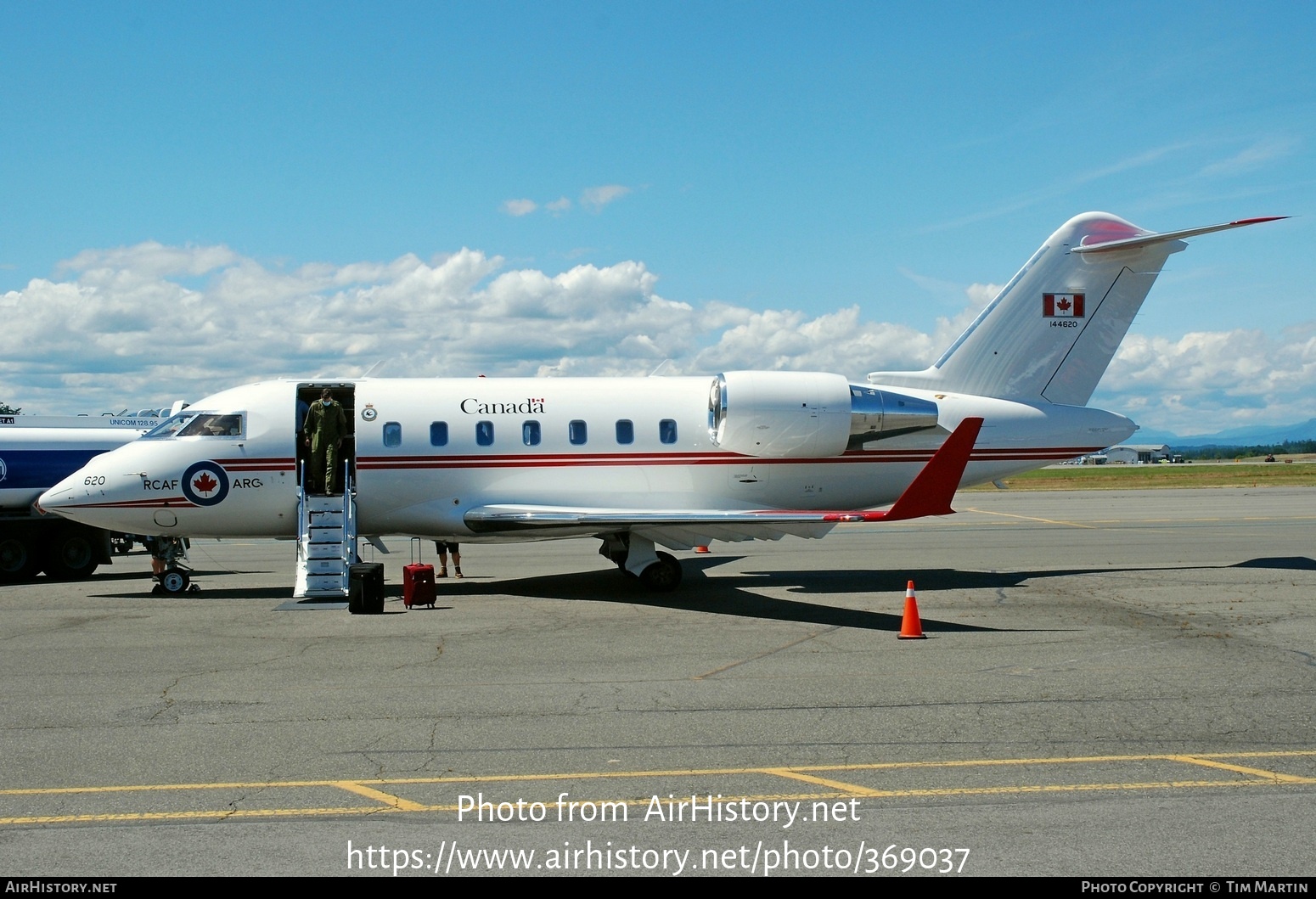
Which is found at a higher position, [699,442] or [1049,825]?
[699,442]

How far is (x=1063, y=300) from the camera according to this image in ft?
64.2

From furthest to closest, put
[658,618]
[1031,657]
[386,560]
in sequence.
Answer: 1. [386,560]
2. [658,618]
3. [1031,657]

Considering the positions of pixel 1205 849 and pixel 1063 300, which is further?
Answer: pixel 1063 300

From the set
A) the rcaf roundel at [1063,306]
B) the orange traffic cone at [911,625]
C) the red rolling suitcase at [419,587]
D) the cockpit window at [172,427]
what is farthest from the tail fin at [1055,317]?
the cockpit window at [172,427]

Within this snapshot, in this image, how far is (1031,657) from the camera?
1138cm

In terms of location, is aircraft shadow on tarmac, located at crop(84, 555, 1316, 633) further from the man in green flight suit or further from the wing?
the man in green flight suit

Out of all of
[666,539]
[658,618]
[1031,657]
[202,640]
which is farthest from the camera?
[666,539]

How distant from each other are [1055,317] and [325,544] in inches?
533

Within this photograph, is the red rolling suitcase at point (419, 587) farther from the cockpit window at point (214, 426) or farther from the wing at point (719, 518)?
the cockpit window at point (214, 426)

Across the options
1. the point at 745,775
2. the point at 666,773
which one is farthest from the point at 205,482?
the point at 745,775

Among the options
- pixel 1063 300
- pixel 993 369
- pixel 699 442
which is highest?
pixel 1063 300
